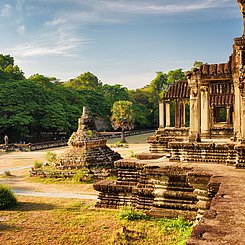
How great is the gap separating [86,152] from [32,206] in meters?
7.41

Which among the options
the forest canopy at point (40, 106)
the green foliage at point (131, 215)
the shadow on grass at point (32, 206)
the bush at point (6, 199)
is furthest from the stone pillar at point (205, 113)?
the forest canopy at point (40, 106)

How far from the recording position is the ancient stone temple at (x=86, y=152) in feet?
53.4

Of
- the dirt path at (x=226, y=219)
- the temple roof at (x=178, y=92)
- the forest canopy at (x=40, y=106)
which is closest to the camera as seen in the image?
the dirt path at (x=226, y=219)

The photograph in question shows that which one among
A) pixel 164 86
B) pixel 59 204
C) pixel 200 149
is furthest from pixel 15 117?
pixel 164 86

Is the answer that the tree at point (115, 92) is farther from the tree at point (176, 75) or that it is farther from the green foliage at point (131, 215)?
the green foliage at point (131, 215)

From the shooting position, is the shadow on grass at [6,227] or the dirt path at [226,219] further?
the shadow on grass at [6,227]

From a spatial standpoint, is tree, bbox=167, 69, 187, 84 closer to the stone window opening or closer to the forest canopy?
the forest canopy

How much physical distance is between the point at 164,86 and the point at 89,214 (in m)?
66.8

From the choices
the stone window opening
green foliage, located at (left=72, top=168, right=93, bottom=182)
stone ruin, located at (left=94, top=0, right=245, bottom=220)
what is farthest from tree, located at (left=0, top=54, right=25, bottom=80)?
stone ruin, located at (left=94, top=0, right=245, bottom=220)

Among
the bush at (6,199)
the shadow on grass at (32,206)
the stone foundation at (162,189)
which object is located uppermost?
the stone foundation at (162,189)

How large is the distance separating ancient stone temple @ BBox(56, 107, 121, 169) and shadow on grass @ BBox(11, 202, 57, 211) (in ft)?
20.6

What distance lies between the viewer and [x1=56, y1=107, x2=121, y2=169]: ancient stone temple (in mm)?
16266

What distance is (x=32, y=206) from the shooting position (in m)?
9.41

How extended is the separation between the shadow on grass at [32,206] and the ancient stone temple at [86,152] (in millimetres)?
6273
